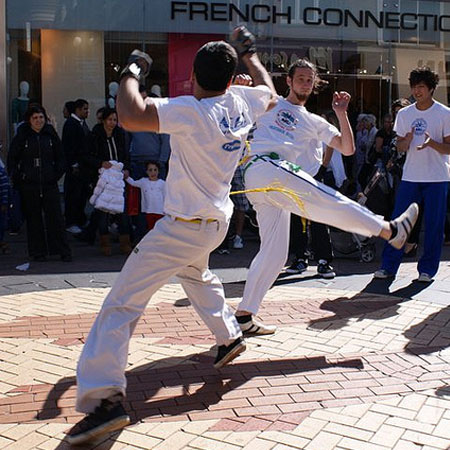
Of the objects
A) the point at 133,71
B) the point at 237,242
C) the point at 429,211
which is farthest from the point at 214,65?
the point at 237,242

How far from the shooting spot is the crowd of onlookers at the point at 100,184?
9.09 metres

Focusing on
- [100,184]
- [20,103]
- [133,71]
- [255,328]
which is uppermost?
[20,103]

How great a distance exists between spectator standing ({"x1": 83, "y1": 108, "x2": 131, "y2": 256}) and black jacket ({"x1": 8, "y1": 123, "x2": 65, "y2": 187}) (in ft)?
1.97

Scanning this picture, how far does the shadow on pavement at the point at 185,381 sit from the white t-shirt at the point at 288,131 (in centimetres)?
153

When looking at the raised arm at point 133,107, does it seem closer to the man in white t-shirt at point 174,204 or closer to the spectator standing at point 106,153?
the man in white t-shirt at point 174,204

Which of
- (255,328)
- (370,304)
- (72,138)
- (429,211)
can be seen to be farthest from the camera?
(72,138)

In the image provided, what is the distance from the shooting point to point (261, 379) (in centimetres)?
474

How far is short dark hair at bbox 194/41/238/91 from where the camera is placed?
161 inches

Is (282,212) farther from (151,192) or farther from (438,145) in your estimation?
(151,192)

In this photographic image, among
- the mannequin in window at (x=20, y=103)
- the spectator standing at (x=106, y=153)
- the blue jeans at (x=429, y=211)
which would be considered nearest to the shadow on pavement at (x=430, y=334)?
the blue jeans at (x=429, y=211)

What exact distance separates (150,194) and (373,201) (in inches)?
113

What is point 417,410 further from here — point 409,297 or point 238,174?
point 238,174

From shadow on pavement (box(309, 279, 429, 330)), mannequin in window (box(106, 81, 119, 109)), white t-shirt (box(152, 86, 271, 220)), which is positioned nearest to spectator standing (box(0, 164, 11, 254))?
shadow on pavement (box(309, 279, 429, 330))

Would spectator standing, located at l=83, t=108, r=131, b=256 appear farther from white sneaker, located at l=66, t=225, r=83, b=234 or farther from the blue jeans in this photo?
the blue jeans
